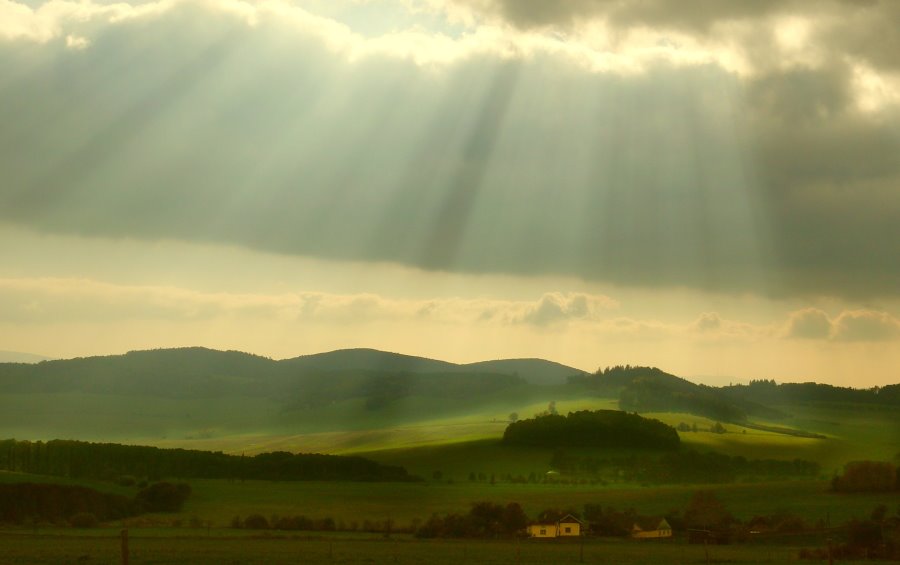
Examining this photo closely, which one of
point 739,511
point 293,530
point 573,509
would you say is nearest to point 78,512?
point 293,530

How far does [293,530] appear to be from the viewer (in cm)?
8594

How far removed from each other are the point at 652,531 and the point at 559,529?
23.7ft

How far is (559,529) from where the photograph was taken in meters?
86.4

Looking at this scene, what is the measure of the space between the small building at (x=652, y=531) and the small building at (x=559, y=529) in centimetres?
422

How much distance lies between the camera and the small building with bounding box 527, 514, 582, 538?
85019 mm

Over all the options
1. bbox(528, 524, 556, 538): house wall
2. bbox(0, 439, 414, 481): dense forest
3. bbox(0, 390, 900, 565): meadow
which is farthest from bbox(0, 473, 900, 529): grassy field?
bbox(528, 524, 556, 538): house wall

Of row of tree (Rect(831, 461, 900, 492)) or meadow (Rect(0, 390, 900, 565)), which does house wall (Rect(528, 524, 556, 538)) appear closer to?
meadow (Rect(0, 390, 900, 565))

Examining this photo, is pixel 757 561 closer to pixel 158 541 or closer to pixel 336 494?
pixel 158 541

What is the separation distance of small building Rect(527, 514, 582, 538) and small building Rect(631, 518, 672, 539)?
13.8 ft

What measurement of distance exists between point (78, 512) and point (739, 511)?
57.4 meters

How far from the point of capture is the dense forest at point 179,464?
143750mm

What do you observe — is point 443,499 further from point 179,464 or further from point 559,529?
point 179,464

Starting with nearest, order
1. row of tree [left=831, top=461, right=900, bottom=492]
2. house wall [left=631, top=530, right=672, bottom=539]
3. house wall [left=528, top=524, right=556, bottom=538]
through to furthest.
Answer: house wall [left=528, top=524, right=556, bottom=538] < house wall [left=631, top=530, right=672, bottom=539] < row of tree [left=831, top=461, right=900, bottom=492]

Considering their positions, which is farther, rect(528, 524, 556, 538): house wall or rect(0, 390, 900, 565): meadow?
rect(528, 524, 556, 538): house wall
